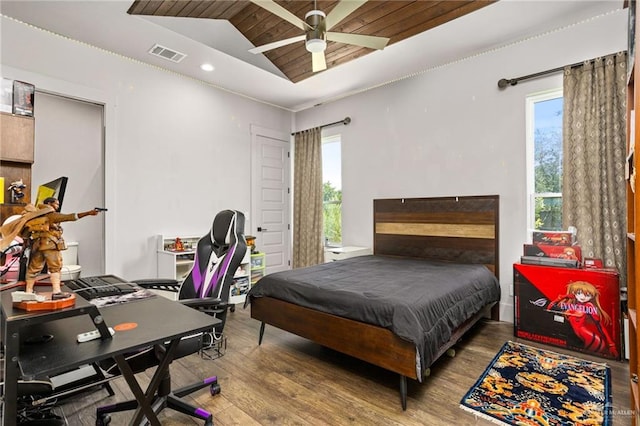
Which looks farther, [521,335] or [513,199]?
[513,199]

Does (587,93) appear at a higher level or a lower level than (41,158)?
higher

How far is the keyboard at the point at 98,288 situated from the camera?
1672mm

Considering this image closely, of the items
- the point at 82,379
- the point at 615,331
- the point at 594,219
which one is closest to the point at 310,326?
the point at 82,379

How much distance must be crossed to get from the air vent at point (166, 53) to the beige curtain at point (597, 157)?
3.96 m

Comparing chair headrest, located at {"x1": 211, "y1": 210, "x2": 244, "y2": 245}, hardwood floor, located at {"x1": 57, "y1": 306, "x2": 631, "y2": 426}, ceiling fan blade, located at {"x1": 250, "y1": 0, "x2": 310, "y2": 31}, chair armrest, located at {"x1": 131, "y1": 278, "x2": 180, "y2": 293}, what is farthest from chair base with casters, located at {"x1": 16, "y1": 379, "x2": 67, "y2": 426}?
Result: ceiling fan blade, located at {"x1": 250, "y1": 0, "x2": 310, "y2": 31}

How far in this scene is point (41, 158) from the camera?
4.07m

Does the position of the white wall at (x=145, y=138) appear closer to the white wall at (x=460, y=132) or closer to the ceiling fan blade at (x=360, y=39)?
the white wall at (x=460, y=132)

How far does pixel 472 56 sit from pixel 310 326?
3412 mm

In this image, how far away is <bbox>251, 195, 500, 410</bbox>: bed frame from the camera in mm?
2027

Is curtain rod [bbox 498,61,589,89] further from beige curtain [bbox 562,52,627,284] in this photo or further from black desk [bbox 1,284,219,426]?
black desk [bbox 1,284,219,426]

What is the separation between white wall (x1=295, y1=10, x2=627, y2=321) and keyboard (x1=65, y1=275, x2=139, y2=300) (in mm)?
3253

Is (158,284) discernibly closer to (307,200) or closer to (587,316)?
(307,200)

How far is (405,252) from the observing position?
13.4ft

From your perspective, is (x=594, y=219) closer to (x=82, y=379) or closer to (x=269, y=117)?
(x=82, y=379)
